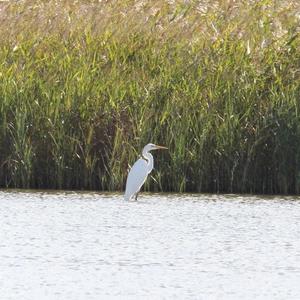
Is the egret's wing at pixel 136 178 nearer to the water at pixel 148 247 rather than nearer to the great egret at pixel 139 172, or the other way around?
the great egret at pixel 139 172

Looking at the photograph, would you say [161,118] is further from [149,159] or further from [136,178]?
[136,178]

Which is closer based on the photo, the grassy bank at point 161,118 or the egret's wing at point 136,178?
the egret's wing at point 136,178

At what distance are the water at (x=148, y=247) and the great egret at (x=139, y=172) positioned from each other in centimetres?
15

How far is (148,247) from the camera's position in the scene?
9008 mm

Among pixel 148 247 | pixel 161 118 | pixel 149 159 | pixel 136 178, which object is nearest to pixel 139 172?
pixel 136 178

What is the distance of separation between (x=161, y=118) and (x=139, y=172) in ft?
3.53

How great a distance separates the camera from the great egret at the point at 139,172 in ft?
38.1

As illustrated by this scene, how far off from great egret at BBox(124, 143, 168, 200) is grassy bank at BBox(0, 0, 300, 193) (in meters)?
0.41

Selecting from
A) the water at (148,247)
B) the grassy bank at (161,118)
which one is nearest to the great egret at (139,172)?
the water at (148,247)

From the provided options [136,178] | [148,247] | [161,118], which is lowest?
[148,247]

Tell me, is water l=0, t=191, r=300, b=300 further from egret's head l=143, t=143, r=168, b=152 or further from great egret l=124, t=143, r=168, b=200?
egret's head l=143, t=143, r=168, b=152

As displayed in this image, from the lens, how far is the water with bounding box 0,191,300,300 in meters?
7.48

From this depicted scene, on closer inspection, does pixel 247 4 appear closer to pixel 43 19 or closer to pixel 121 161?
pixel 43 19

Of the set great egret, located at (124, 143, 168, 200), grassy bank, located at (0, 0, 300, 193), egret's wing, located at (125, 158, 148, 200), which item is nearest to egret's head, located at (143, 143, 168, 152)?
great egret, located at (124, 143, 168, 200)
